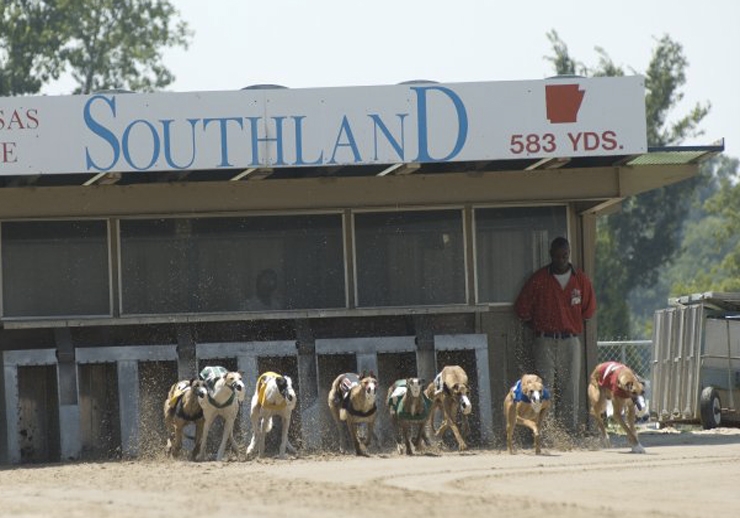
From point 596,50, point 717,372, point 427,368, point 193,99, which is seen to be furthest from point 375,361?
point 596,50

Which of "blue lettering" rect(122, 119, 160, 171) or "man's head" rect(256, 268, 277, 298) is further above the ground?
"blue lettering" rect(122, 119, 160, 171)

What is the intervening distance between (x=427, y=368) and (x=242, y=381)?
197 centimetres

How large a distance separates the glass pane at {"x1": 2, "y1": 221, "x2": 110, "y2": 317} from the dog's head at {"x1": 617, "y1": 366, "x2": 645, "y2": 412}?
5211 mm

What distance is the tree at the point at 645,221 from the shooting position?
47531 millimetres

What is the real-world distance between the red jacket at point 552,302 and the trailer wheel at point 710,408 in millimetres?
3135

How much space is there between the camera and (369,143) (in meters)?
18.0

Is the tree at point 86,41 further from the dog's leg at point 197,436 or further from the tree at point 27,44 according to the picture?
the dog's leg at point 197,436

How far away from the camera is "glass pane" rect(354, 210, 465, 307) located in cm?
1947

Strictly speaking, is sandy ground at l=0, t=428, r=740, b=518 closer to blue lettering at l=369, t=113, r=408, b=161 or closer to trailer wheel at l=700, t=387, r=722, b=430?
blue lettering at l=369, t=113, r=408, b=161

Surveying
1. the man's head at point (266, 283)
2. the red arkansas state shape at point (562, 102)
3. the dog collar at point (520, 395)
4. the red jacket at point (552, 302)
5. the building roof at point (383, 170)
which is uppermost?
the red arkansas state shape at point (562, 102)

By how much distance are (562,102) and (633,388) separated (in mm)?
2785

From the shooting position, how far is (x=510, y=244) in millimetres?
19641

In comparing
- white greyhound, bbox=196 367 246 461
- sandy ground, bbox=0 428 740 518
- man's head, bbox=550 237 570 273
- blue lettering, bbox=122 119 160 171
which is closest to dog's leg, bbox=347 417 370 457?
sandy ground, bbox=0 428 740 518

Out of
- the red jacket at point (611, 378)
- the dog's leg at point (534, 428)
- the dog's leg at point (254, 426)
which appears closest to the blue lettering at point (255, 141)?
the dog's leg at point (254, 426)
